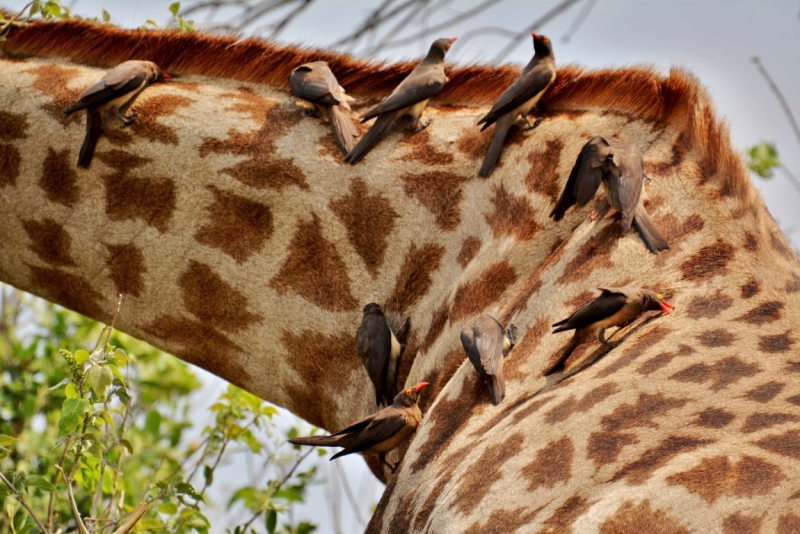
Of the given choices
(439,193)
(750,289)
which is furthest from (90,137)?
(750,289)

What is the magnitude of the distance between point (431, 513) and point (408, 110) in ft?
5.74

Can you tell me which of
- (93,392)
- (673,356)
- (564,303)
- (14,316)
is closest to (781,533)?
(673,356)

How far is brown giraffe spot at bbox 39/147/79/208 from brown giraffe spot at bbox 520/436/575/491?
239cm

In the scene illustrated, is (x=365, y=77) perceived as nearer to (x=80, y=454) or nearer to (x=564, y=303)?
(x=564, y=303)

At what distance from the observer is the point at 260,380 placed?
4375 mm

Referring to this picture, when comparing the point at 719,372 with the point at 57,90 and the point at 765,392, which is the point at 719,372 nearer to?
the point at 765,392

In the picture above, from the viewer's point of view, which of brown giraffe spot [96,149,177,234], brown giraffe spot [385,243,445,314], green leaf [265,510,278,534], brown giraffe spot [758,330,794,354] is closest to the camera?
brown giraffe spot [758,330,794,354]

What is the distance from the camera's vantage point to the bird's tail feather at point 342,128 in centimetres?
425

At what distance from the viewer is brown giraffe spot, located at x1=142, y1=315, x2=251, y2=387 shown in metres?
4.36

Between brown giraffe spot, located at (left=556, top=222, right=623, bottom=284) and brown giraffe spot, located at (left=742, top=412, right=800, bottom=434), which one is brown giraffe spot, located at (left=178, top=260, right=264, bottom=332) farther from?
brown giraffe spot, located at (left=742, top=412, right=800, bottom=434)

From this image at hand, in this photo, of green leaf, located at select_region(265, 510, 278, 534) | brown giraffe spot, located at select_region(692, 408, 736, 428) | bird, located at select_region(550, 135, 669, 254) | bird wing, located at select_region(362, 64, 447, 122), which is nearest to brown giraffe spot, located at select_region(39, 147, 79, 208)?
bird wing, located at select_region(362, 64, 447, 122)

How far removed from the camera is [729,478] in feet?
8.38

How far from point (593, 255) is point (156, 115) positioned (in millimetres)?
1899

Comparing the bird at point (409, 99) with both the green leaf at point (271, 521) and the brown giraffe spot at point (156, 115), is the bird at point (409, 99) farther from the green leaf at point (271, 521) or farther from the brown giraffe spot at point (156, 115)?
the green leaf at point (271, 521)
